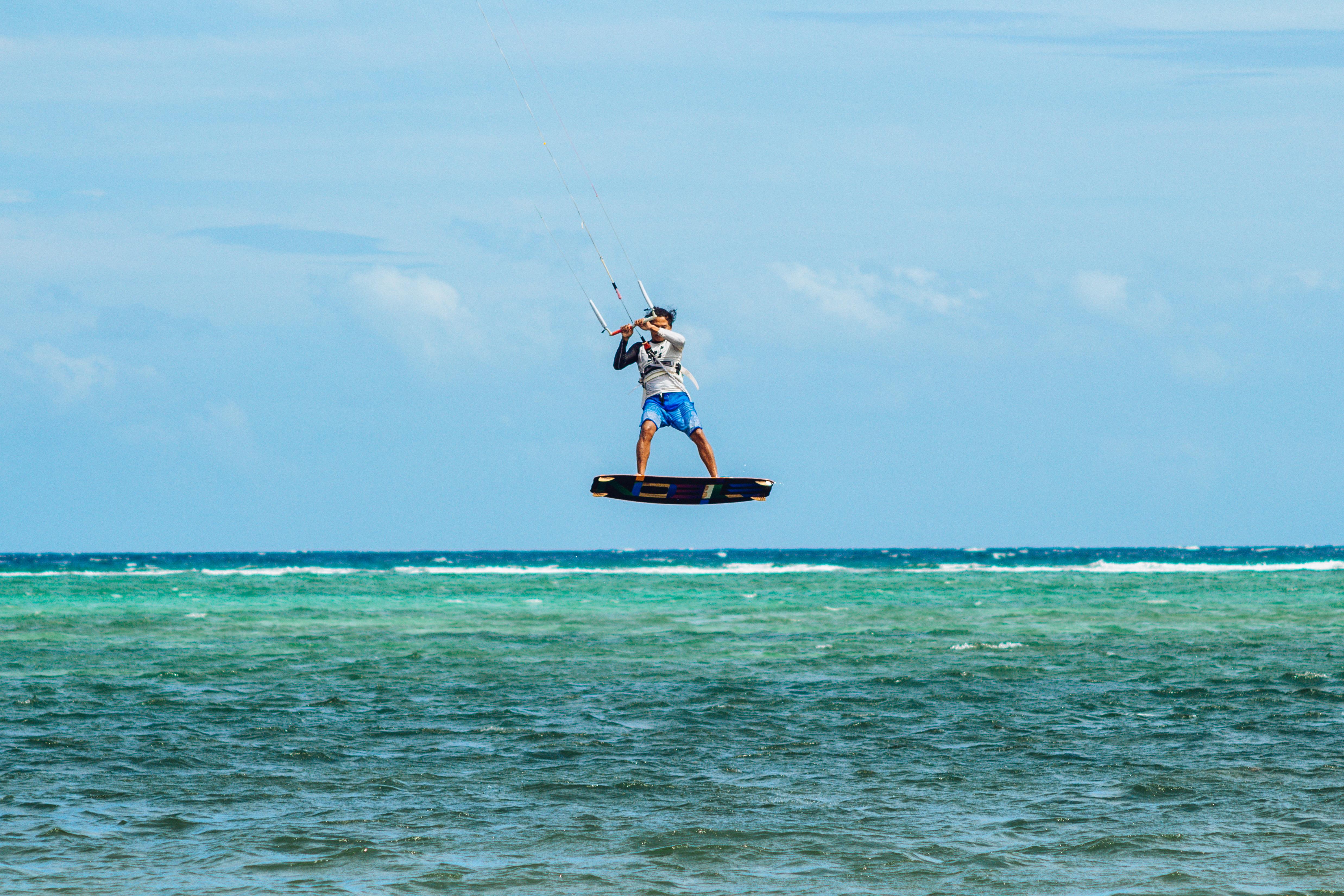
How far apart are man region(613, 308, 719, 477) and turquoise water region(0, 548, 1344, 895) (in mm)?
3576

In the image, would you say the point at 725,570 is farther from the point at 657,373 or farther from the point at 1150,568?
the point at 657,373

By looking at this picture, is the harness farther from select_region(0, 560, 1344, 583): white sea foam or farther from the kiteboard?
select_region(0, 560, 1344, 583): white sea foam

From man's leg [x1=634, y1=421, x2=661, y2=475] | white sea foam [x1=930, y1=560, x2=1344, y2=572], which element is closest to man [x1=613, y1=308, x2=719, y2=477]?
man's leg [x1=634, y1=421, x2=661, y2=475]

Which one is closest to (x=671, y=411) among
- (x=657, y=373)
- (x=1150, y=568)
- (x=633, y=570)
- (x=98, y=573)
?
(x=657, y=373)

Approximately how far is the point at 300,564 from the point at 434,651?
7374 cm

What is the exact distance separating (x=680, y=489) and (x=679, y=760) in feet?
15.7

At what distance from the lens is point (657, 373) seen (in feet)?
55.5

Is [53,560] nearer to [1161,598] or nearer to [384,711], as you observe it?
[1161,598]

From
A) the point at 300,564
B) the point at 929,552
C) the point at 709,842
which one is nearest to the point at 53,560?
the point at 300,564

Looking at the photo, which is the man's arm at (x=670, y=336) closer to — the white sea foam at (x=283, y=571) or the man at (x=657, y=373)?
the man at (x=657, y=373)

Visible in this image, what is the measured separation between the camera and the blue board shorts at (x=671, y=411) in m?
17.0

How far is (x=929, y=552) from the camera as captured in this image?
127 m

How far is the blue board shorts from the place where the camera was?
55.7 ft

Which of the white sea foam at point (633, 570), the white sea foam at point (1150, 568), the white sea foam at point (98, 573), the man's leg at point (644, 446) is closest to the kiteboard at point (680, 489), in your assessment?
the man's leg at point (644, 446)
